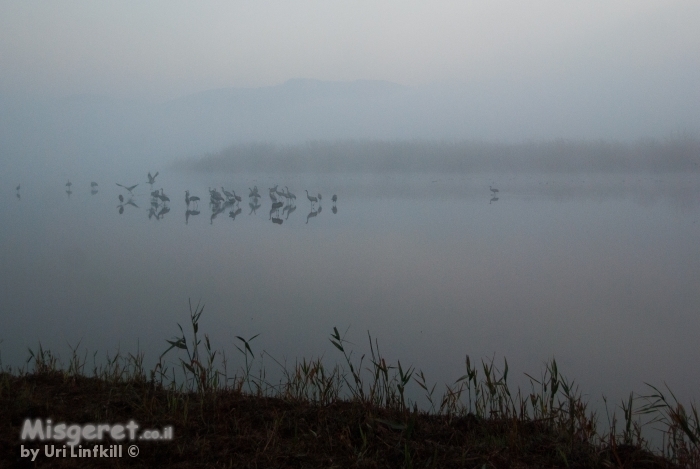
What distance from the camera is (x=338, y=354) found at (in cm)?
219

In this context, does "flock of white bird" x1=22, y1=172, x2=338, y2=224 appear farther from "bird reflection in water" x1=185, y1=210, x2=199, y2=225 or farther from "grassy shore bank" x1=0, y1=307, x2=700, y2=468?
"grassy shore bank" x1=0, y1=307, x2=700, y2=468

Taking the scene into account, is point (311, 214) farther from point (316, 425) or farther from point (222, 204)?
point (316, 425)

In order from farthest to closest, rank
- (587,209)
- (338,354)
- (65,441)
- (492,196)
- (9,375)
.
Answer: (492,196) < (587,209) < (338,354) < (9,375) < (65,441)

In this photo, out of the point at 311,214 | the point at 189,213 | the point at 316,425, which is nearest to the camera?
the point at 316,425

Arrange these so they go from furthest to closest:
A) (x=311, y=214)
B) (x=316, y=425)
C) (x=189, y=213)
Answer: (x=189, y=213) → (x=311, y=214) → (x=316, y=425)

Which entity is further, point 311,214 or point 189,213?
point 189,213

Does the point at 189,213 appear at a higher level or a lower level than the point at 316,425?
higher

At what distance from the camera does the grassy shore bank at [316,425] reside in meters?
1.29

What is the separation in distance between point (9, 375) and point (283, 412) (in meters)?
0.88

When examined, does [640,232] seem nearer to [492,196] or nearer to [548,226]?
[548,226]

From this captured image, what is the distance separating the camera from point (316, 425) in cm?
148

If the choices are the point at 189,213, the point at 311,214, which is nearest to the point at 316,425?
the point at 311,214

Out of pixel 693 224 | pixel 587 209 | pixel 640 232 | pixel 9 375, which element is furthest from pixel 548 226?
pixel 9 375

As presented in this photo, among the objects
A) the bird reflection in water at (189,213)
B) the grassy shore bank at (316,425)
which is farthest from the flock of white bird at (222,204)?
the grassy shore bank at (316,425)
